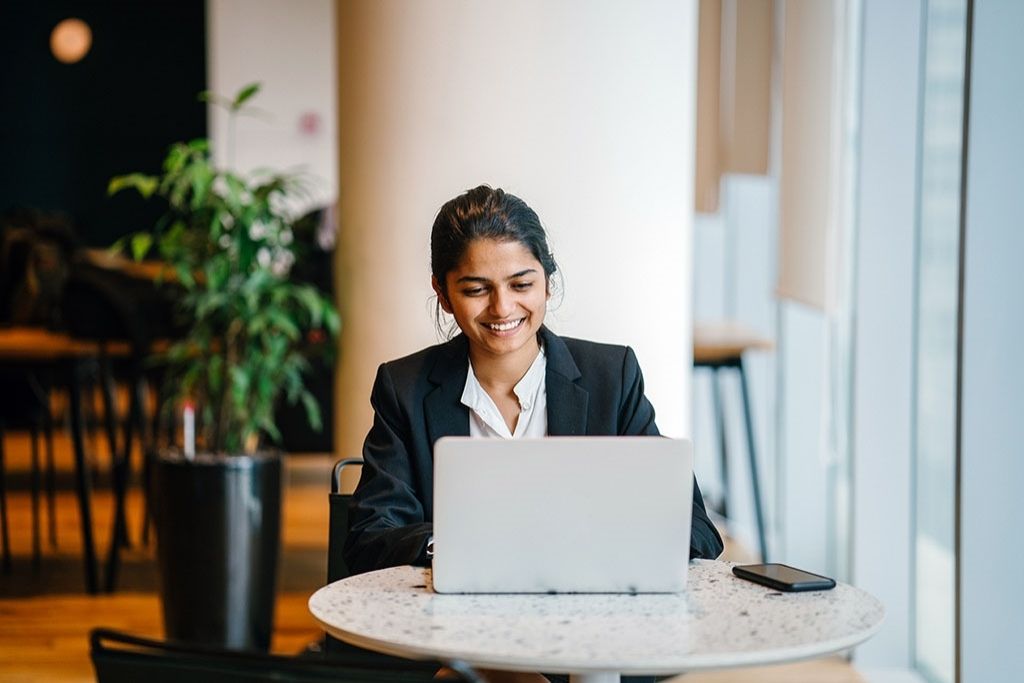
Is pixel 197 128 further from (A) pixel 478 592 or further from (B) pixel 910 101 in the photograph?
(A) pixel 478 592

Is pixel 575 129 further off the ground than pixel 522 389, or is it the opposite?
pixel 575 129

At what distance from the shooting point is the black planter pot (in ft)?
13.3

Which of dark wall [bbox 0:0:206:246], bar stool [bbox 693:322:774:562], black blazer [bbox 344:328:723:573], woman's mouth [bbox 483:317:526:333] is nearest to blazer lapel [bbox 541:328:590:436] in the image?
black blazer [bbox 344:328:723:573]

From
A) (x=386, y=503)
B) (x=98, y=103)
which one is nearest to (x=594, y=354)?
(x=386, y=503)

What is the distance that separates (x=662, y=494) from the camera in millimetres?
1680

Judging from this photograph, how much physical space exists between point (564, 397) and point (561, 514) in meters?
0.52

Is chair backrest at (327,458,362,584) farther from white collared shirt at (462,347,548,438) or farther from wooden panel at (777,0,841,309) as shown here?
wooden panel at (777,0,841,309)

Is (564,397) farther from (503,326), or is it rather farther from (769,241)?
(769,241)

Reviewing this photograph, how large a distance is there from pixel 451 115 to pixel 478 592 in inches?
57.8

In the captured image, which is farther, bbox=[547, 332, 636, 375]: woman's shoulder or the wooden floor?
the wooden floor

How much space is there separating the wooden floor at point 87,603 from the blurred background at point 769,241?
45 millimetres

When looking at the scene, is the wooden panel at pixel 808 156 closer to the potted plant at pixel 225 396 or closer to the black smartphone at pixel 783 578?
the potted plant at pixel 225 396

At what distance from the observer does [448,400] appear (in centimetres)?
219

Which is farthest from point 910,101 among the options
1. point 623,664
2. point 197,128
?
point 197,128
